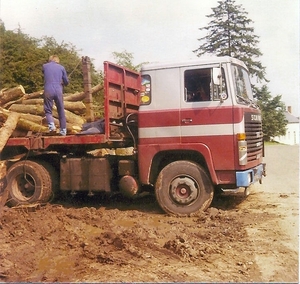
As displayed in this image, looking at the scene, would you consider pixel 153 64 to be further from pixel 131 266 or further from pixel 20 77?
pixel 20 77

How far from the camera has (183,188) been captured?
24.6ft

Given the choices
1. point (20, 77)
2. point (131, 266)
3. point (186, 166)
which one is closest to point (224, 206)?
point (186, 166)

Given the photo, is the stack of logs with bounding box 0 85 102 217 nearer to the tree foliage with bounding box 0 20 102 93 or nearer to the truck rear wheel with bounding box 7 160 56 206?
the truck rear wheel with bounding box 7 160 56 206

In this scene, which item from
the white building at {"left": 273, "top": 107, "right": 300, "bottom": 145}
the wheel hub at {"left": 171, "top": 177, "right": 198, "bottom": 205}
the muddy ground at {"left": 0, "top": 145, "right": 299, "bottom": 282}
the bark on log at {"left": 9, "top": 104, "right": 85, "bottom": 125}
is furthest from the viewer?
the white building at {"left": 273, "top": 107, "right": 300, "bottom": 145}

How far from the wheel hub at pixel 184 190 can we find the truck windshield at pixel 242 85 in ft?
5.34

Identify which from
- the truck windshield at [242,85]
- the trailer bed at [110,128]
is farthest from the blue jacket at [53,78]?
the truck windshield at [242,85]

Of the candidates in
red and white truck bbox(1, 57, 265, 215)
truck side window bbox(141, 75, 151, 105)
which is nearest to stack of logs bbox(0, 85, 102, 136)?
red and white truck bbox(1, 57, 265, 215)

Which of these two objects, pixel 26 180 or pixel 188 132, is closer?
pixel 188 132

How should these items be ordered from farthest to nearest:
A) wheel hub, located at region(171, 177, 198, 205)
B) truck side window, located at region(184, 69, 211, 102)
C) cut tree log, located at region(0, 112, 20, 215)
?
1. cut tree log, located at region(0, 112, 20, 215)
2. wheel hub, located at region(171, 177, 198, 205)
3. truck side window, located at region(184, 69, 211, 102)

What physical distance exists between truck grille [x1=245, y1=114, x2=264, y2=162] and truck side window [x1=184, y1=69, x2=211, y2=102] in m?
0.83

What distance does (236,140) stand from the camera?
23.4ft

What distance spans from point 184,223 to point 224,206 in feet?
5.38

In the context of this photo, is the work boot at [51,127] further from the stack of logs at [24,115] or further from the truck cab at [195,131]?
the truck cab at [195,131]

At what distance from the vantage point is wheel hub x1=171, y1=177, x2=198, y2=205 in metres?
7.44
